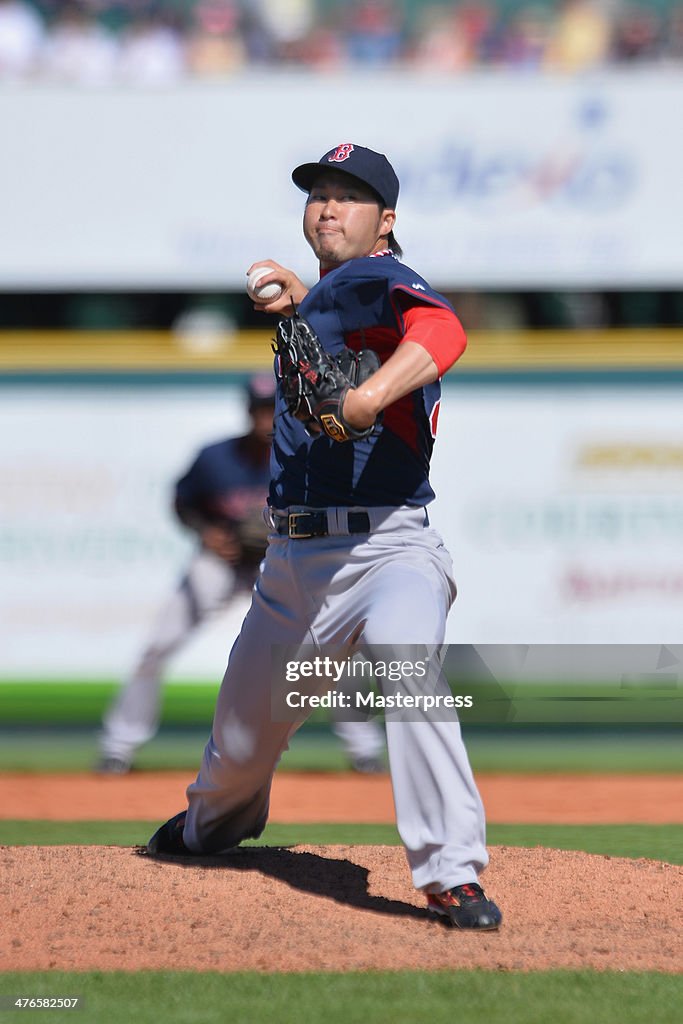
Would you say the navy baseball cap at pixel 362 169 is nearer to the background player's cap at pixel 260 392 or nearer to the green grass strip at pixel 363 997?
the green grass strip at pixel 363 997

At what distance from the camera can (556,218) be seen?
934 cm

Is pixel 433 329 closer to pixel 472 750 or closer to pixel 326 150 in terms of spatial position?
pixel 472 750

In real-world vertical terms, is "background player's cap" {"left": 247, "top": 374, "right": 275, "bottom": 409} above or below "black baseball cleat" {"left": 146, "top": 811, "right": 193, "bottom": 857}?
above

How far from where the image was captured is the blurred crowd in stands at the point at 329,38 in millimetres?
9875

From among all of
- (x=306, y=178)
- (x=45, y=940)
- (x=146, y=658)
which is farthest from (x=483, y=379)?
(x=45, y=940)

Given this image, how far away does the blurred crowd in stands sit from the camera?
32.4 ft

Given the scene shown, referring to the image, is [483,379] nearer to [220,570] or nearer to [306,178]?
[220,570]

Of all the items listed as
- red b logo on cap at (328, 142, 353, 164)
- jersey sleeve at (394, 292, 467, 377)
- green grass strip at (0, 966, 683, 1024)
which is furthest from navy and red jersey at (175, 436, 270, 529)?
green grass strip at (0, 966, 683, 1024)

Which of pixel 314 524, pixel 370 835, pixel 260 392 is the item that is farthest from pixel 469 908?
pixel 260 392

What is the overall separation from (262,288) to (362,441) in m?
Answer: 0.57

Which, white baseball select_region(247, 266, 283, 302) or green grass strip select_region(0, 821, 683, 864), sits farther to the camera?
green grass strip select_region(0, 821, 683, 864)

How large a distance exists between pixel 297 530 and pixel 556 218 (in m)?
6.07

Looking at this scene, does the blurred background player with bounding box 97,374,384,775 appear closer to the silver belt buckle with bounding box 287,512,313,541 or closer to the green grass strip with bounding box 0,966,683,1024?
the silver belt buckle with bounding box 287,512,313,541

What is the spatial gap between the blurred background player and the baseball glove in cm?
420
